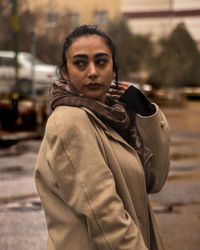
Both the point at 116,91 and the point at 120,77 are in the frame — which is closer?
the point at 116,91

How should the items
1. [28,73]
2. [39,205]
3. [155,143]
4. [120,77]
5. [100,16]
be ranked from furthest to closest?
[100,16], [28,73], [120,77], [39,205], [155,143]

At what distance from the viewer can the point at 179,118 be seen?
24141mm

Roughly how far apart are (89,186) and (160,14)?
62.0m

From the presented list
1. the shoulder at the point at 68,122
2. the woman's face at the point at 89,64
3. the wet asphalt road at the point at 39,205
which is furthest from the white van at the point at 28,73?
the shoulder at the point at 68,122

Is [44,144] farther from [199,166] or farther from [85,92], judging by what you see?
[199,166]

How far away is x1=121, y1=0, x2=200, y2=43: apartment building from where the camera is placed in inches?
2391

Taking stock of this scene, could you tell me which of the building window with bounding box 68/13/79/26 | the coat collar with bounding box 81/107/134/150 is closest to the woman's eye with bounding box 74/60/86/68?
the coat collar with bounding box 81/107/134/150

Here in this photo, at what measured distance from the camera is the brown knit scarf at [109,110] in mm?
2494

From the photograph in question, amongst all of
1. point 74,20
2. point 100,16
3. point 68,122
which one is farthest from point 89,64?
point 100,16

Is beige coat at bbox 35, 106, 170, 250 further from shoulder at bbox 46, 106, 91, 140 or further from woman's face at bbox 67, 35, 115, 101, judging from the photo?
woman's face at bbox 67, 35, 115, 101

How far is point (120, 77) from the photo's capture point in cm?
2669

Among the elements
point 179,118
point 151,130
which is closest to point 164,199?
point 151,130

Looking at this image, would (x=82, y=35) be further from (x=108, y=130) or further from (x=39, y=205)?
(x=39, y=205)

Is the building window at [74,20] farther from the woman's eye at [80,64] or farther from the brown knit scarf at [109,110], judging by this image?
the woman's eye at [80,64]
